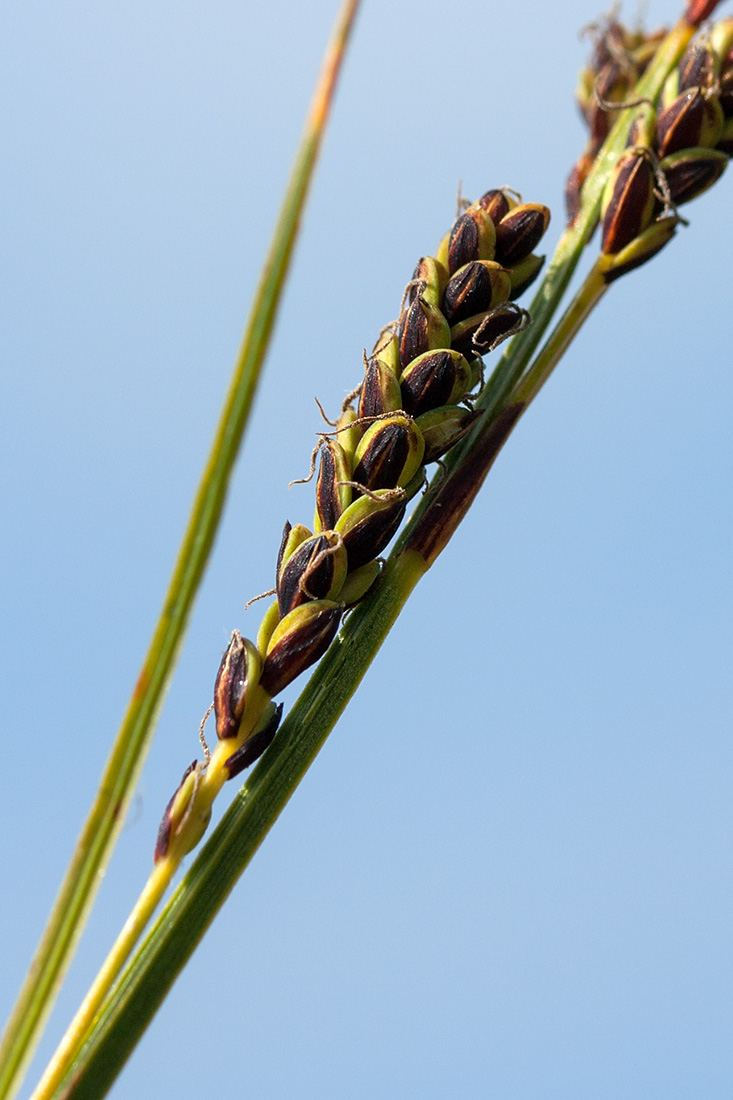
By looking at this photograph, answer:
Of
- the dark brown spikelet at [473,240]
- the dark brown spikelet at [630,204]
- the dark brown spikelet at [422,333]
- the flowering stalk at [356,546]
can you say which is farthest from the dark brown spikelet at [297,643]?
the dark brown spikelet at [630,204]

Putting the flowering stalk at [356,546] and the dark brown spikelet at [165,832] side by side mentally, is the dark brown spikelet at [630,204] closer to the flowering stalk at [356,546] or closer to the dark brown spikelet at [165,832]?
the flowering stalk at [356,546]

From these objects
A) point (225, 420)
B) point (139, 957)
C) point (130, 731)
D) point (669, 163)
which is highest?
point (669, 163)

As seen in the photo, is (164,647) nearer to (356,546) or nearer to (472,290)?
(356,546)

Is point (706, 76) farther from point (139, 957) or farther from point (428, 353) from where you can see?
point (139, 957)

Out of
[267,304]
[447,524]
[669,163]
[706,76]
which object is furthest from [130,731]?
[706,76]

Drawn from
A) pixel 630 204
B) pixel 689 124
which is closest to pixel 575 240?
pixel 630 204

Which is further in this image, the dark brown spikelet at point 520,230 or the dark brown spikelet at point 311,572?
the dark brown spikelet at point 520,230

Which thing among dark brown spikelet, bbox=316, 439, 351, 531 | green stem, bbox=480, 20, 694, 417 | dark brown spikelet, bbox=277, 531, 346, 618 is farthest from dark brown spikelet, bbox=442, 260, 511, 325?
dark brown spikelet, bbox=277, 531, 346, 618
